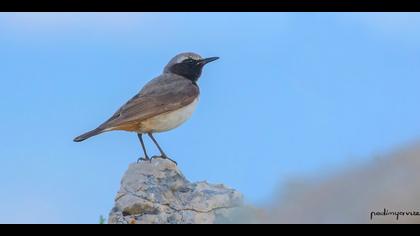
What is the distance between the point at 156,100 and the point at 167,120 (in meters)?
0.35

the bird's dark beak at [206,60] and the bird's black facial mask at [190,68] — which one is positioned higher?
the bird's dark beak at [206,60]

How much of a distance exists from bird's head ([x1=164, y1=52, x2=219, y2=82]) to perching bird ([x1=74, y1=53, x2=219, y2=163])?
0.21 m

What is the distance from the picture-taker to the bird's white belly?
429 inches

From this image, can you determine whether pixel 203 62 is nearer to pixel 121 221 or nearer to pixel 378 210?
pixel 121 221

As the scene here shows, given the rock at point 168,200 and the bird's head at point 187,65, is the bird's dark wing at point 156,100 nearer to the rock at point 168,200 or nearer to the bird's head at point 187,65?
the bird's head at point 187,65

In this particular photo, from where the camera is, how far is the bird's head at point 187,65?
12164 millimetres

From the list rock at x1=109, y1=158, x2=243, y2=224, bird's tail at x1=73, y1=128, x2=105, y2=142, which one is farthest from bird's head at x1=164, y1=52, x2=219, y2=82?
rock at x1=109, y1=158, x2=243, y2=224

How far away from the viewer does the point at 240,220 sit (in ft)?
25.7

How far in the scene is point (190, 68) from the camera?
483 inches

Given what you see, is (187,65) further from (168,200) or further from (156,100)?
(168,200)

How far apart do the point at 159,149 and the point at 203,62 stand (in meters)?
2.17

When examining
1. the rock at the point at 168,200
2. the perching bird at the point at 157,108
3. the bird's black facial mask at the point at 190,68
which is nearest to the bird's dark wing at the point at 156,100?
the perching bird at the point at 157,108
